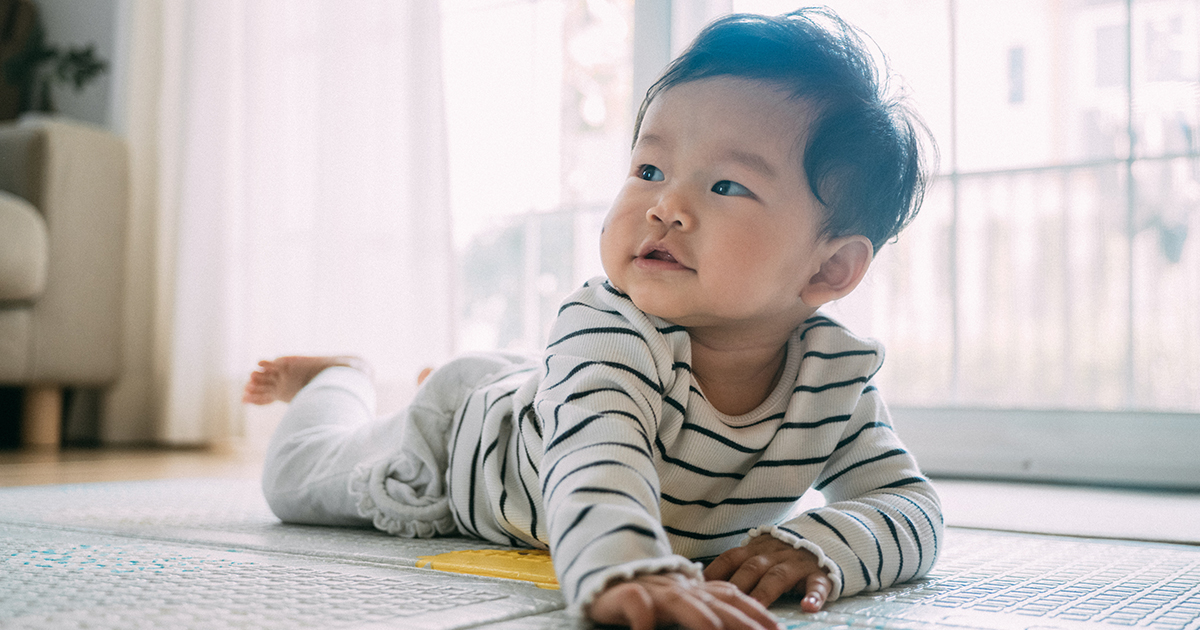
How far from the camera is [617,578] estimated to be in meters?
0.47

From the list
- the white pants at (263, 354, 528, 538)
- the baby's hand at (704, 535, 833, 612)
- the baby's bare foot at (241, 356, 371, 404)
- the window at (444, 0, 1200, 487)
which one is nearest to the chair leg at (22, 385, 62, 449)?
the window at (444, 0, 1200, 487)

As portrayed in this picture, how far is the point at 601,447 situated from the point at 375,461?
0.41m

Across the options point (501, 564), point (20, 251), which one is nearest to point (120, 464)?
point (20, 251)

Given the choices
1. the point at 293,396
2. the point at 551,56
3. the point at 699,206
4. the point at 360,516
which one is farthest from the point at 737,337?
the point at 551,56

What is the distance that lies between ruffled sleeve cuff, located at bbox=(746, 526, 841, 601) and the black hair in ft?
0.69

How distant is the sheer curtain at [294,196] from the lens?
1.93m

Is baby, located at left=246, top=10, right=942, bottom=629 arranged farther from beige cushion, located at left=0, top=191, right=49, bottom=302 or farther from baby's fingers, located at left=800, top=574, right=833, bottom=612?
beige cushion, located at left=0, top=191, right=49, bottom=302

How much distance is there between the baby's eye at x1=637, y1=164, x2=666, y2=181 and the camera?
2.25ft

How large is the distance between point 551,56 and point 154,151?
109cm

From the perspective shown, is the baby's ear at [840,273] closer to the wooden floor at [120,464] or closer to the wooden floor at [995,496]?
the wooden floor at [995,496]

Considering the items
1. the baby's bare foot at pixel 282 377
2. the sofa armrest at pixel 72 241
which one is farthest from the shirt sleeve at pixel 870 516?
the sofa armrest at pixel 72 241

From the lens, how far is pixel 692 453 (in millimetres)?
671

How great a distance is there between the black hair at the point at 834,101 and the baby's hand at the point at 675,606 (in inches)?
12.2

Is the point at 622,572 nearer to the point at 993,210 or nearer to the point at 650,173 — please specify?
the point at 650,173
